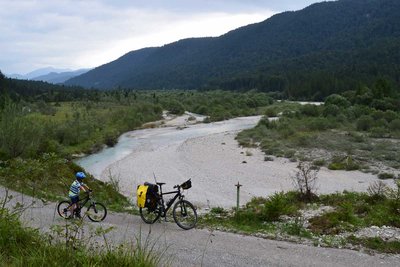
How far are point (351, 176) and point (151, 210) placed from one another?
21.9 meters

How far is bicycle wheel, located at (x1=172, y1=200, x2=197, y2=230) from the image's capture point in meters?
10.8

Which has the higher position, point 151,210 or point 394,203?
point 151,210

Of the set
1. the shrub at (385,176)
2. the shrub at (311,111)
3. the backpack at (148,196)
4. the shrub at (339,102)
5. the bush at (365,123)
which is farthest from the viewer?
the shrub at (339,102)

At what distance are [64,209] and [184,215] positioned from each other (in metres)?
3.11

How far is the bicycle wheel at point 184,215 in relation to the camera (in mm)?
10781

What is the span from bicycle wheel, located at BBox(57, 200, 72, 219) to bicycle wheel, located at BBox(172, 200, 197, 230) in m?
2.85

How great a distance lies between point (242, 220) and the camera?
1184 centimetres

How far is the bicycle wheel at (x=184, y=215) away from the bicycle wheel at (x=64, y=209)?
2855mm

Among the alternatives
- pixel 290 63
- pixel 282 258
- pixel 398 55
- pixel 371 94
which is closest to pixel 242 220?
pixel 282 258

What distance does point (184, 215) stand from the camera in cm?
1103

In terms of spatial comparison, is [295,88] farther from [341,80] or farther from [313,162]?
[313,162]

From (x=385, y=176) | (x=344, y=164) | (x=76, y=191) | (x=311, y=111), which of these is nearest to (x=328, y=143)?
(x=344, y=164)

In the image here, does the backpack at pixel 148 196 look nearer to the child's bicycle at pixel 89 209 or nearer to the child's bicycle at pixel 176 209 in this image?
the child's bicycle at pixel 176 209

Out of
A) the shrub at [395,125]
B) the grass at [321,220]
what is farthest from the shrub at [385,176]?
the shrub at [395,125]
